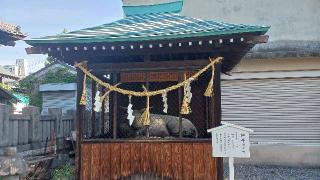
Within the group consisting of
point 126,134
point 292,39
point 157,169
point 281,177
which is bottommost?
point 281,177

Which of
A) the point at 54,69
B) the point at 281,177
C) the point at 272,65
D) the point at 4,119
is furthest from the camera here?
the point at 54,69

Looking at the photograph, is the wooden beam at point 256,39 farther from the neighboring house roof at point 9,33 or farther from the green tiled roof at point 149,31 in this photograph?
the neighboring house roof at point 9,33

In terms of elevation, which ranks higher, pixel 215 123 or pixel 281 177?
pixel 215 123

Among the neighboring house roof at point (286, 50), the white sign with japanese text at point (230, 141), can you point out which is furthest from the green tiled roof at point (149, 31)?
the neighboring house roof at point (286, 50)

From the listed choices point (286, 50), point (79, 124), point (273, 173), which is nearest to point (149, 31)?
point (79, 124)

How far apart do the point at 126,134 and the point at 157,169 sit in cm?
219

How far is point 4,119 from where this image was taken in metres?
8.30

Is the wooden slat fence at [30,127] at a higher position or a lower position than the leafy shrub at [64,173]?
higher

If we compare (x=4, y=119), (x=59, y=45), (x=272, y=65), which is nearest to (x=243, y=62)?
(x=272, y=65)

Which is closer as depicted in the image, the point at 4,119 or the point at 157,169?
the point at 157,169

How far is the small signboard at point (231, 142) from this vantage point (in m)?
6.73

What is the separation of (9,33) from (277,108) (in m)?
11.4

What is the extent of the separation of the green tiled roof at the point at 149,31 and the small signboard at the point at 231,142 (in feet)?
6.63

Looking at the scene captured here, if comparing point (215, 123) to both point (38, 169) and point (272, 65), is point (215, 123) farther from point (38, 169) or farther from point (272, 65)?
point (272, 65)
